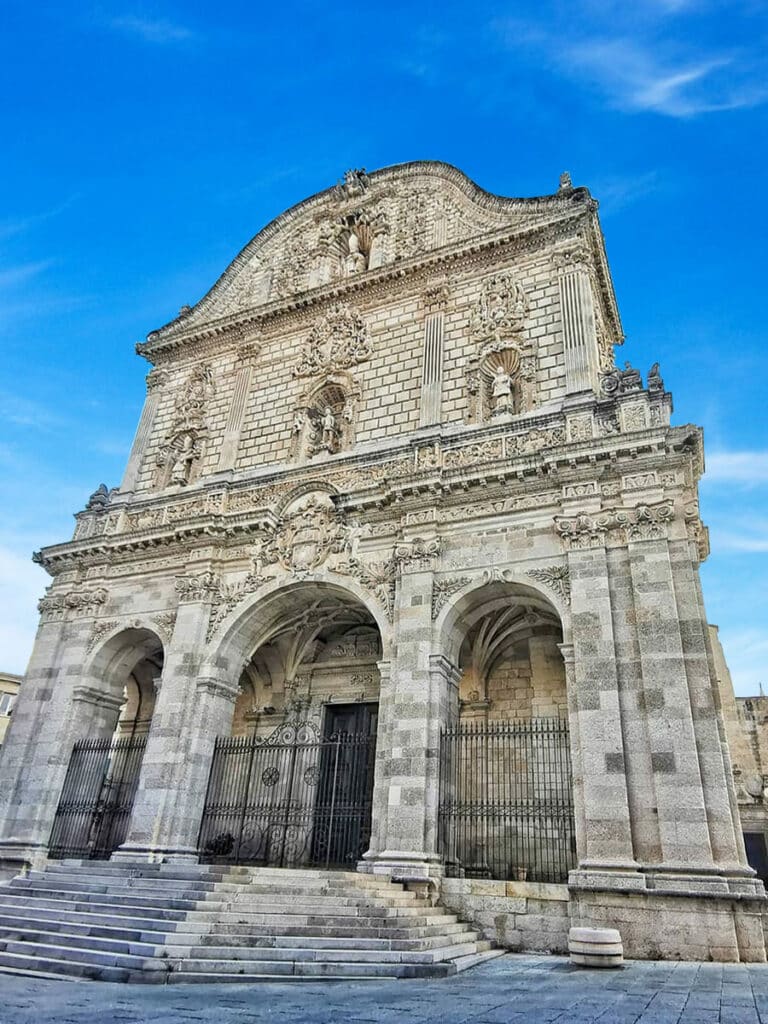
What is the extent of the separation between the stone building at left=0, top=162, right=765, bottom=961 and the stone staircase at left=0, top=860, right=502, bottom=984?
1.46 meters

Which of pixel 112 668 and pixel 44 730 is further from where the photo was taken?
pixel 112 668

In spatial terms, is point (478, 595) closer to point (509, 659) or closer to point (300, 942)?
point (509, 659)

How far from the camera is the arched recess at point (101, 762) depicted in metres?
15.2

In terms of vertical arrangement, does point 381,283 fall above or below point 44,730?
above

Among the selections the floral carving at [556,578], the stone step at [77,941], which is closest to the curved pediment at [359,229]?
the floral carving at [556,578]

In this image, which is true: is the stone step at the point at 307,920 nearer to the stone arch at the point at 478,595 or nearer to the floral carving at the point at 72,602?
the stone arch at the point at 478,595

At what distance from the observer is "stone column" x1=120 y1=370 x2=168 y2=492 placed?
19656 millimetres

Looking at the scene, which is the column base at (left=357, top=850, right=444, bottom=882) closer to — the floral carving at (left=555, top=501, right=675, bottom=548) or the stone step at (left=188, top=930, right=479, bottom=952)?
the stone step at (left=188, top=930, right=479, bottom=952)

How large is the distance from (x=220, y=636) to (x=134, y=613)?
2.79 metres

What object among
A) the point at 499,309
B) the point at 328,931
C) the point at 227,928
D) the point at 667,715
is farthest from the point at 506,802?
the point at 499,309

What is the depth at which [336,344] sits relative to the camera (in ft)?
61.1

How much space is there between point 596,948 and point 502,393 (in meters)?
10.4

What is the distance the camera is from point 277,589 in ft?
49.1

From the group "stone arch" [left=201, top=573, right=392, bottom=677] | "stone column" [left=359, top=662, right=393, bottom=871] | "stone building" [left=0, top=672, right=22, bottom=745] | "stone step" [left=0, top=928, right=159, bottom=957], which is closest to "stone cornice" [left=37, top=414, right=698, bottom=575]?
"stone arch" [left=201, top=573, right=392, bottom=677]
